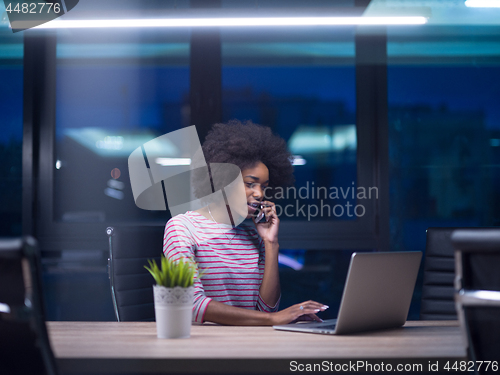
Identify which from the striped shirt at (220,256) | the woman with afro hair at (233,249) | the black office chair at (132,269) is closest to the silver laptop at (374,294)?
the woman with afro hair at (233,249)

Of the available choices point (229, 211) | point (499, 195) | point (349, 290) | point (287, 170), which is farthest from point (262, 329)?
point (499, 195)

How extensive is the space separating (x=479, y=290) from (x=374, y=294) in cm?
43

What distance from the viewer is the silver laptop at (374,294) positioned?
129cm

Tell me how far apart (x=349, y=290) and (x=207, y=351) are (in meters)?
0.42

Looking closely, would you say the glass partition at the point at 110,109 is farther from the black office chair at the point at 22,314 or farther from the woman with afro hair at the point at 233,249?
the black office chair at the point at 22,314

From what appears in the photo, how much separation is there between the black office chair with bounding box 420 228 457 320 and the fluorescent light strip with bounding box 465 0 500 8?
1856 mm

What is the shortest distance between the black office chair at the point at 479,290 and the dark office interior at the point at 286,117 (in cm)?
229

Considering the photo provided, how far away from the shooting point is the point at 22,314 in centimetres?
93

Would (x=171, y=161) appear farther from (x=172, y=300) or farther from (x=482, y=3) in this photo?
(x=482, y=3)

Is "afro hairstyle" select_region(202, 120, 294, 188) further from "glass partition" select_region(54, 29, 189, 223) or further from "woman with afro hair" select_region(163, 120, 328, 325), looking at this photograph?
"glass partition" select_region(54, 29, 189, 223)

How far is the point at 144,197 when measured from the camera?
11.1ft

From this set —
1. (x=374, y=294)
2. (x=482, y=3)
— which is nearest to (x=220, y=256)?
(x=374, y=294)

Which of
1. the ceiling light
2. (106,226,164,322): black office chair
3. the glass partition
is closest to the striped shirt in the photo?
(106,226,164,322): black office chair

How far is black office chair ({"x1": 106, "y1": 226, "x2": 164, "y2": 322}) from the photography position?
7.01ft
